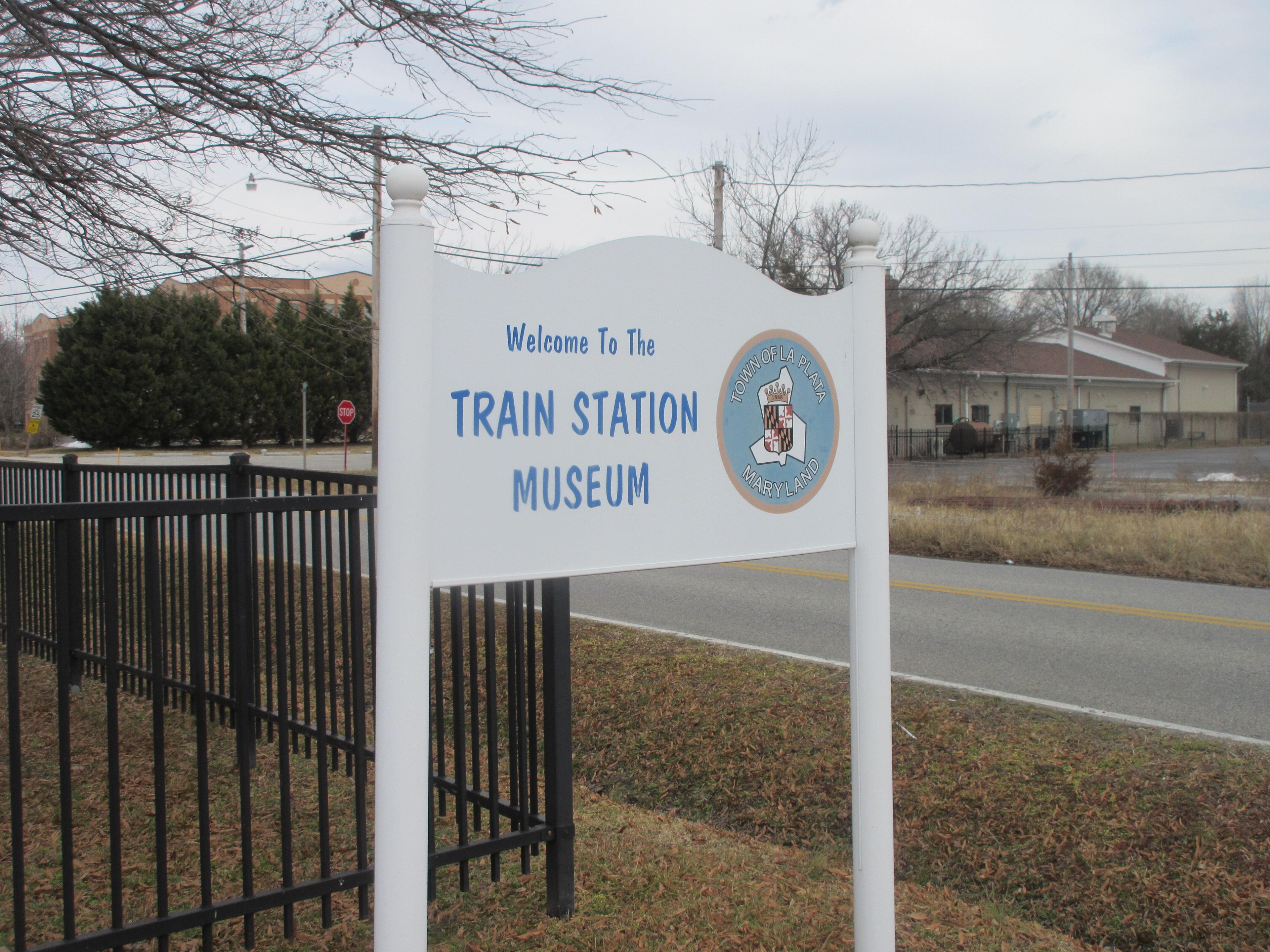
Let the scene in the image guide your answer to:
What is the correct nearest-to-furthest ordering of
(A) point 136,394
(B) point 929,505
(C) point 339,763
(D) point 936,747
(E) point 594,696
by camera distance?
(D) point 936,747 → (C) point 339,763 → (E) point 594,696 → (B) point 929,505 → (A) point 136,394

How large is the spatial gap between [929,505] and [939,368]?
22224mm

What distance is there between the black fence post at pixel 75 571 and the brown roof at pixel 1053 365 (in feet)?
130

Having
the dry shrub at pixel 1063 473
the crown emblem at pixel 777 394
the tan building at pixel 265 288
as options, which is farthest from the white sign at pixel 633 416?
the dry shrub at pixel 1063 473

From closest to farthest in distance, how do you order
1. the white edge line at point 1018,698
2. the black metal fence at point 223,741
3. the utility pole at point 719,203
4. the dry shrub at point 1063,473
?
the black metal fence at point 223,741 < the white edge line at point 1018,698 < the dry shrub at point 1063,473 < the utility pole at point 719,203

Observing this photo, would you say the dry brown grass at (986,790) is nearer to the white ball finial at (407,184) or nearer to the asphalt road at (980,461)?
the white ball finial at (407,184)

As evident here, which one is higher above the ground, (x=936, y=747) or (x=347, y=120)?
(x=347, y=120)

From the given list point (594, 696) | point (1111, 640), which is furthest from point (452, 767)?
point (1111, 640)

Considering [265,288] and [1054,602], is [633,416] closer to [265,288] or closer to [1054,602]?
[265,288]

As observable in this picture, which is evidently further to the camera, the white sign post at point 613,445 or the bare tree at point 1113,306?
the bare tree at point 1113,306

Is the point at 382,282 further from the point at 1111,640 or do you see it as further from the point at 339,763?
the point at 1111,640

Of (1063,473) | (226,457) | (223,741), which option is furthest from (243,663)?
(226,457)

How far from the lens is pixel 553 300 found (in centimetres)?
229

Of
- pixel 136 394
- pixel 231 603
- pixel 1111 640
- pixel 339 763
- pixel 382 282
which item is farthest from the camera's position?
pixel 136 394

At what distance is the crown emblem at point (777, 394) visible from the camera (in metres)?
2.71
